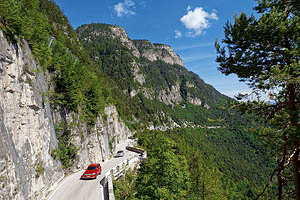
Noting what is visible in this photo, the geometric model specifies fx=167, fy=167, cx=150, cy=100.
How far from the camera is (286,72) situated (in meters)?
5.66

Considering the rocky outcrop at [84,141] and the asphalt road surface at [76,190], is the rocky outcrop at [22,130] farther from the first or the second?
the rocky outcrop at [84,141]

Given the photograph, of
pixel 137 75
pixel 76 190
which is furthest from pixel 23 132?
pixel 137 75

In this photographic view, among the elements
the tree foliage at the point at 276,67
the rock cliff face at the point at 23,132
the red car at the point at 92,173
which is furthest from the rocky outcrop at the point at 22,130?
the tree foliage at the point at 276,67

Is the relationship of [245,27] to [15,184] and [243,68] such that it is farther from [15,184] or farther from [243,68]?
[15,184]

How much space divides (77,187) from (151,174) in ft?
22.5

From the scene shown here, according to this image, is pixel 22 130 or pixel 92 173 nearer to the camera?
pixel 22 130

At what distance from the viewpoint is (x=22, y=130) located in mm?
12250

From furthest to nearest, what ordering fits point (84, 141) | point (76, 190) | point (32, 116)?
point (84, 141)
point (76, 190)
point (32, 116)

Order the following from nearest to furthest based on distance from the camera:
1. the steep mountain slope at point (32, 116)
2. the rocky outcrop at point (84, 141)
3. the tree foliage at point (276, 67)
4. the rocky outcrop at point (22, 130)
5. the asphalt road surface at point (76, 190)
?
the tree foliage at point (276, 67), the rocky outcrop at point (22, 130), the steep mountain slope at point (32, 116), the asphalt road surface at point (76, 190), the rocky outcrop at point (84, 141)

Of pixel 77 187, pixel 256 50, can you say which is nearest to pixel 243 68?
pixel 256 50

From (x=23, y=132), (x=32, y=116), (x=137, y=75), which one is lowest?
(x=23, y=132)

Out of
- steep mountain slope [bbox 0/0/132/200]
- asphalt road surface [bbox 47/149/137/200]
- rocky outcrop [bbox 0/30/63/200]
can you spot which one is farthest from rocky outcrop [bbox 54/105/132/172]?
rocky outcrop [bbox 0/30/63/200]

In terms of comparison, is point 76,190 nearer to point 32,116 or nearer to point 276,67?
point 32,116

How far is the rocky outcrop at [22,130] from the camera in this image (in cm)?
952
